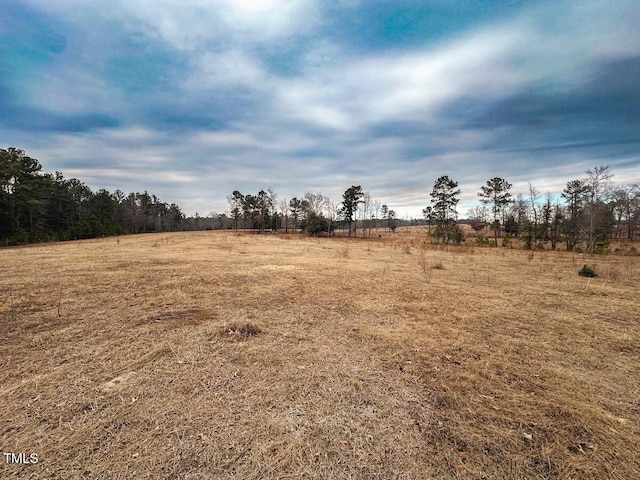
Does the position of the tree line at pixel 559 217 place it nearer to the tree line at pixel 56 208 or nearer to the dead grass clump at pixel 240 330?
the dead grass clump at pixel 240 330

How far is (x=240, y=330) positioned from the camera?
4.50 m

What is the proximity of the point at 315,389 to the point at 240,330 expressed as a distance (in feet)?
6.67

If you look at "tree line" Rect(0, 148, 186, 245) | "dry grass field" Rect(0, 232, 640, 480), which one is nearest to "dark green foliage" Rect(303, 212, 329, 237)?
"tree line" Rect(0, 148, 186, 245)

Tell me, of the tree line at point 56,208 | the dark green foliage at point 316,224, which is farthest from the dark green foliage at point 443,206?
the tree line at point 56,208

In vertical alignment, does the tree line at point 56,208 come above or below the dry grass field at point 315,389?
above

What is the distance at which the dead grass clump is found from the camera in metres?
4.37

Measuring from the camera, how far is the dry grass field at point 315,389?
2.07 m

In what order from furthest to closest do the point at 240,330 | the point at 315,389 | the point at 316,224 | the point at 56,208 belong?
the point at 316,224 < the point at 56,208 < the point at 240,330 < the point at 315,389

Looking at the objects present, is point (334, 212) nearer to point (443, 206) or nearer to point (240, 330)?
point (443, 206)

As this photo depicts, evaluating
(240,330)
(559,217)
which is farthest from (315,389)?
(559,217)

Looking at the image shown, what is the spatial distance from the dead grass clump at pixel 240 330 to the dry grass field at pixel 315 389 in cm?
3

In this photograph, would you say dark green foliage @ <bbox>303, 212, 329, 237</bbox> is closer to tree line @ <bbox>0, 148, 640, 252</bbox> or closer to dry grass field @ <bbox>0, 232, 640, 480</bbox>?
tree line @ <bbox>0, 148, 640, 252</bbox>

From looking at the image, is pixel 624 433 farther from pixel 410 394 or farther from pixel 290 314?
pixel 290 314

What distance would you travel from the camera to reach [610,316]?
5.79 meters
